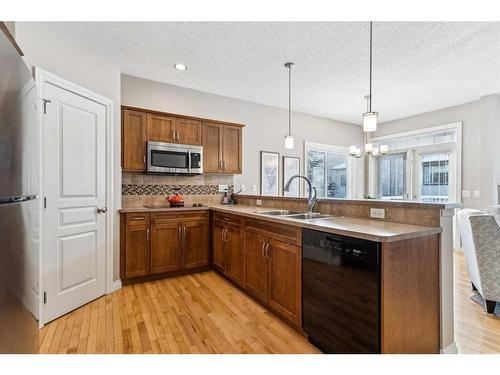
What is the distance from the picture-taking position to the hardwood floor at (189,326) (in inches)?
70.3

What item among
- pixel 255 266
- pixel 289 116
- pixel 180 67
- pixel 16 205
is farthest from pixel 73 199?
pixel 289 116

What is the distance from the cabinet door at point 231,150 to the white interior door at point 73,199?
1.69 metres

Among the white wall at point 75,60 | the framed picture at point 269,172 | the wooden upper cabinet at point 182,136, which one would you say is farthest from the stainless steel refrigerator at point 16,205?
the framed picture at point 269,172

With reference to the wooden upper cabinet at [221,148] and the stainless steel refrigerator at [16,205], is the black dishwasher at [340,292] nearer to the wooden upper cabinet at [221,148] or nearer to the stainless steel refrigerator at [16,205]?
the stainless steel refrigerator at [16,205]

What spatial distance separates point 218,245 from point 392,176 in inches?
187

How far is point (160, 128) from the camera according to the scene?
3.34 m

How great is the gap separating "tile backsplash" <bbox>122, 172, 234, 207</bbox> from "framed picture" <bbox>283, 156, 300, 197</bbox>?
1.29 meters

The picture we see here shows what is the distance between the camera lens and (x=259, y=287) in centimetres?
237

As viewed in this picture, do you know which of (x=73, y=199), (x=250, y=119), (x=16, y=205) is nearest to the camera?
(x=16, y=205)

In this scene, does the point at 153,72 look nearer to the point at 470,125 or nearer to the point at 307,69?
the point at 307,69

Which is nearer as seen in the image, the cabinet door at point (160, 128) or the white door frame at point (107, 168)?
the white door frame at point (107, 168)

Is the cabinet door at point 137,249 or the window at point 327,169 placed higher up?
the window at point 327,169

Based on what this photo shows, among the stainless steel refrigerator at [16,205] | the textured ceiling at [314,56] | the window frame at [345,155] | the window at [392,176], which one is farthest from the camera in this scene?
the window at [392,176]

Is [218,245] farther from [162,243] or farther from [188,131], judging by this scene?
[188,131]
